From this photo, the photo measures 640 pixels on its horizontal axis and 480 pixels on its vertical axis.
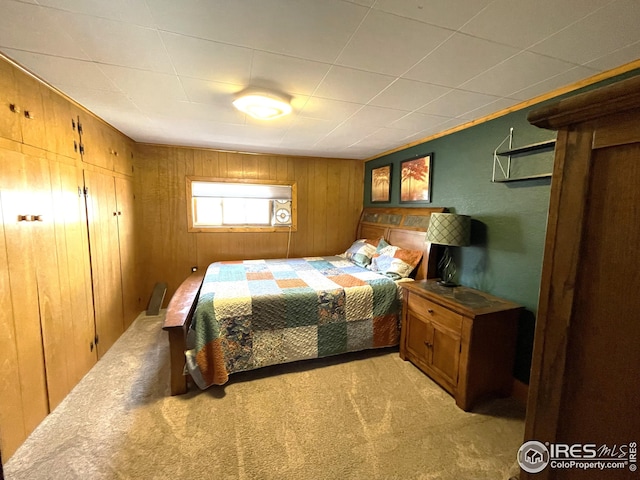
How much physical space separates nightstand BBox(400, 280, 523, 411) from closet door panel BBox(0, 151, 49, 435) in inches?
109

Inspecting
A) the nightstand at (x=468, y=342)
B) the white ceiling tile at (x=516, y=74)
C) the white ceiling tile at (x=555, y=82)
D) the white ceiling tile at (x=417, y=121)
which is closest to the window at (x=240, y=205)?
the white ceiling tile at (x=417, y=121)

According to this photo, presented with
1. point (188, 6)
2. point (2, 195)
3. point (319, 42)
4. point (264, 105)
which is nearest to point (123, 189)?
point (2, 195)

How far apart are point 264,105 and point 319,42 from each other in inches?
31.2

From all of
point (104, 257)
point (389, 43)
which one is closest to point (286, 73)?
point (389, 43)

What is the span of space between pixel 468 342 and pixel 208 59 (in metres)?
2.45

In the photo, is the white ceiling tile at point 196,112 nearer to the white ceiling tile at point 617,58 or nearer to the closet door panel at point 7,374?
the closet door panel at point 7,374

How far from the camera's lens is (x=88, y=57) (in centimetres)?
151

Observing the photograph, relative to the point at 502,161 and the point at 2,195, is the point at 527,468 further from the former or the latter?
the point at 2,195

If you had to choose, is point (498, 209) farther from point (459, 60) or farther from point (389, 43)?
point (389, 43)

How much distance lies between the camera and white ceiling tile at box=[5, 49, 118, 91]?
4.99ft

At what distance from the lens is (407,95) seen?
6.42 ft

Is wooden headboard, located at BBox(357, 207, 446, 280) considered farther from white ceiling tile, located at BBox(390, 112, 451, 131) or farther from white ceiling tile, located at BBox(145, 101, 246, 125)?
white ceiling tile, located at BBox(145, 101, 246, 125)

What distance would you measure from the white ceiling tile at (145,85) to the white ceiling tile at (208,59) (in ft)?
0.67

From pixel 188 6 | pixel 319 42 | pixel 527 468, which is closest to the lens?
pixel 527 468
